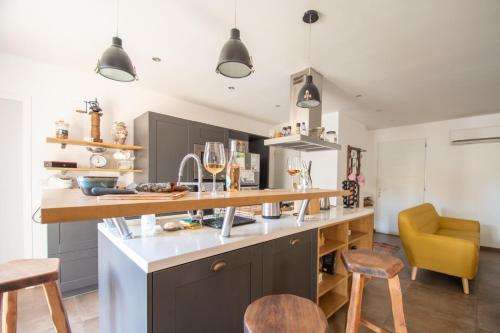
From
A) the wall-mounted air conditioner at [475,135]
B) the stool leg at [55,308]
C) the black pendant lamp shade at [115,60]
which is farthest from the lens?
the wall-mounted air conditioner at [475,135]

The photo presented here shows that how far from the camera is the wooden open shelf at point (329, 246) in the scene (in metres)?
1.81

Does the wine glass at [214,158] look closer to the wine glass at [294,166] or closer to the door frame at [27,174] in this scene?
the wine glass at [294,166]

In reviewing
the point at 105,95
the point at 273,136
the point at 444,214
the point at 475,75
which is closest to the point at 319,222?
the point at 273,136

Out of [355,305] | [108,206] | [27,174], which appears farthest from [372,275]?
[27,174]

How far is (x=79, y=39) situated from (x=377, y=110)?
4.29 meters

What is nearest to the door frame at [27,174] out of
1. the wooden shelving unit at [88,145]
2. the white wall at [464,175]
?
the wooden shelving unit at [88,145]

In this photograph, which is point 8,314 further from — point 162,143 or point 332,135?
point 332,135

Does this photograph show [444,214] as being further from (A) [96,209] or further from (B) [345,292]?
(A) [96,209]

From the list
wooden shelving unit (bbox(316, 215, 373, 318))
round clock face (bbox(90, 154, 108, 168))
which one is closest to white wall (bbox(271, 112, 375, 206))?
wooden shelving unit (bbox(316, 215, 373, 318))

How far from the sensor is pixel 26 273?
1.10 m

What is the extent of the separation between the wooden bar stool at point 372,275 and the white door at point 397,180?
4351 millimetres

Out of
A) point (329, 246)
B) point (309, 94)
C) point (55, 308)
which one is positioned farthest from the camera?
point (309, 94)

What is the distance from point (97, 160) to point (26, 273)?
1.99m

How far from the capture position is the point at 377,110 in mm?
3945
